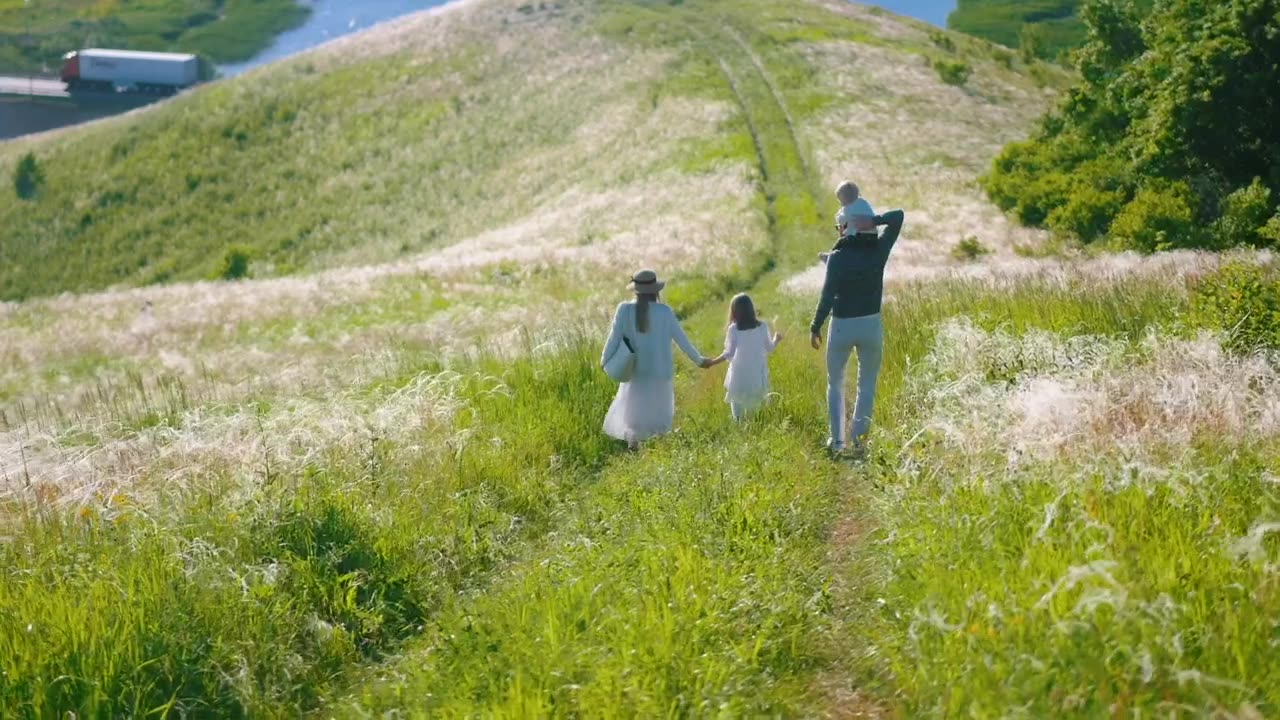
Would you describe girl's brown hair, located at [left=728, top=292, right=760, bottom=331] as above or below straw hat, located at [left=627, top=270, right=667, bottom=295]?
below

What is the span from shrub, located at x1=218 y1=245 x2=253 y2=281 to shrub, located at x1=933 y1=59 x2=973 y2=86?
45.1 meters

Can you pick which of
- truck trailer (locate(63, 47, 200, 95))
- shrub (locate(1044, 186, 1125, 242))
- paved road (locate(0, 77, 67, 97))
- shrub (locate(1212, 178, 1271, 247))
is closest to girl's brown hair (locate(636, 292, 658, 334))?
shrub (locate(1212, 178, 1271, 247))

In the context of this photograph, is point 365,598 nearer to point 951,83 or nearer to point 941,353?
point 941,353

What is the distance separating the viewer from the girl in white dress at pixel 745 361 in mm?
9953

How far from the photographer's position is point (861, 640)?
5.20 metres

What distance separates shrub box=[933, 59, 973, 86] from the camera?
62.9 meters

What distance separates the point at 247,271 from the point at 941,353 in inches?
1880

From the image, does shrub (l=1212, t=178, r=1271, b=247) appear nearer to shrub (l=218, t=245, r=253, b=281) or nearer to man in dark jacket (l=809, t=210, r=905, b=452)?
man in dark jacket (l=809, t=210, r=905, b=452)

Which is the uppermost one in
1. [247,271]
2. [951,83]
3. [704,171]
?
[951,83]

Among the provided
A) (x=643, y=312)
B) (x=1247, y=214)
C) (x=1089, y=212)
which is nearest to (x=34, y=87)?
(x=1089, y=212)

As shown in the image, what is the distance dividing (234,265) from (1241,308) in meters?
50.2

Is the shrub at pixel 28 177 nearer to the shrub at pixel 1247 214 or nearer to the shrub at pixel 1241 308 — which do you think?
the shrub at pixel 1247 214

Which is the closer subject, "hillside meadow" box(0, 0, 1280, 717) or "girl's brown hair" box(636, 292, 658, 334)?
"hillside meadow" box(0, 0, 1280, 717)

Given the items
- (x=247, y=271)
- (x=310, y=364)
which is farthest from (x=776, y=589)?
(x=247, y=271)
